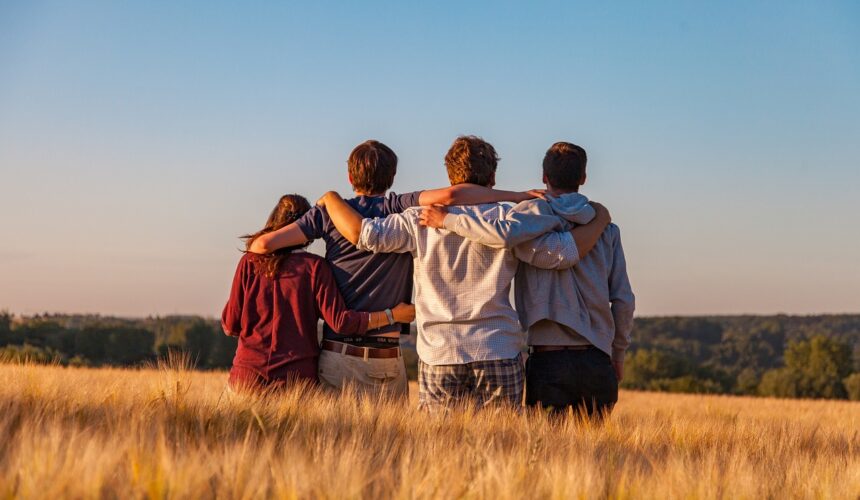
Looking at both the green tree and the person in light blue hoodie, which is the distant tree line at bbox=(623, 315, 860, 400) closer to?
the green tree

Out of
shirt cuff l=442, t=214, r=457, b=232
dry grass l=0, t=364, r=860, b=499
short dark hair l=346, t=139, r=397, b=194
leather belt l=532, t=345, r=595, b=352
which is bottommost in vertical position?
dry grass l=0, t=364, r=860, b=499

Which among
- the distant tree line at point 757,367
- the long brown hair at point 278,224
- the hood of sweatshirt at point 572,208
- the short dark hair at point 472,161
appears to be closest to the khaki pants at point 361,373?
the long brown hair at point 278,224

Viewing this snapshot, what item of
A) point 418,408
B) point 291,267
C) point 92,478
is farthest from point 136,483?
point 291,267

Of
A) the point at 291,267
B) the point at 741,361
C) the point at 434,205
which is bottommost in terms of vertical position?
the point at 741,361

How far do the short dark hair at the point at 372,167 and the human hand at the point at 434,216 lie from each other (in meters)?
0.51

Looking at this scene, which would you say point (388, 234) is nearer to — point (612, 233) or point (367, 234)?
point (367, 234)

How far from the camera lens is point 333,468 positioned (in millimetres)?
3760

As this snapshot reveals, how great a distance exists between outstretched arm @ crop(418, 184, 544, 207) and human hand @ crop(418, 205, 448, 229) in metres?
0.11

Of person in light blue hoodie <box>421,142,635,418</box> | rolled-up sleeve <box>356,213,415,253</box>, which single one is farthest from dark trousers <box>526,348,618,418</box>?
rolled-up sleeve <box>356,213,415,253</box>

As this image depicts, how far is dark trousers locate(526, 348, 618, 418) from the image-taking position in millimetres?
6090

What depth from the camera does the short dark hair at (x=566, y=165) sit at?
20.3 ft

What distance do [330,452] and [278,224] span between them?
2.71 m

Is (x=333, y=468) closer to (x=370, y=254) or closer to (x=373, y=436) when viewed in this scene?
(x=373, y=436)

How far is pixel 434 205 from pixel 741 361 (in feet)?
278
